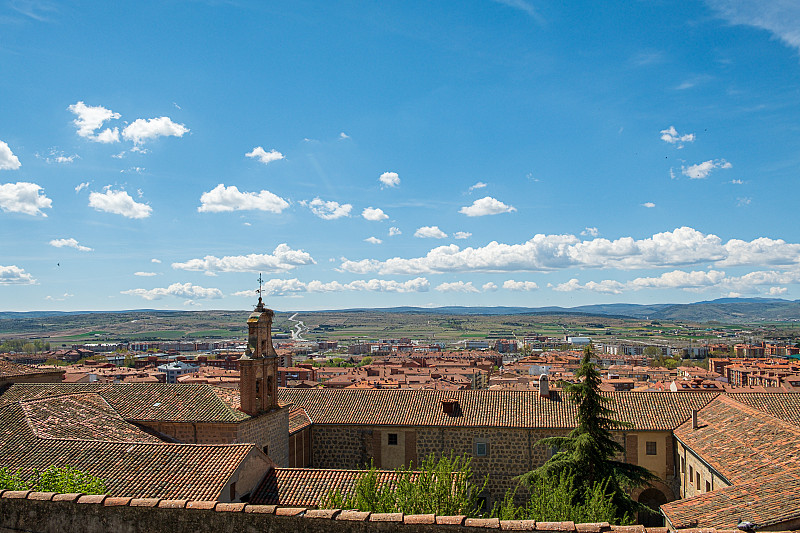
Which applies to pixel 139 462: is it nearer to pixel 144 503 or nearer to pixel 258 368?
pixel 258 368

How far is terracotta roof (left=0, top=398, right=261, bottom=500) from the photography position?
48.5 feet

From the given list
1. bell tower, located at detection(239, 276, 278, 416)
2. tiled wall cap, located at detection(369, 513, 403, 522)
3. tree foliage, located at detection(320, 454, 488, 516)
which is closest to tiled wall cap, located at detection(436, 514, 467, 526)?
tiled wall cap, located at detection(369, 513, 403, 522)

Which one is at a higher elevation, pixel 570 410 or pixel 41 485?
pixel 41 485

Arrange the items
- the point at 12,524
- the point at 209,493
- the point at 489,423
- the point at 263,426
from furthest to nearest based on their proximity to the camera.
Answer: the point at 489,423 → the point at 263,426 → the point at 209,493 → the point at 12,524

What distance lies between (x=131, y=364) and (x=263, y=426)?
103603mm

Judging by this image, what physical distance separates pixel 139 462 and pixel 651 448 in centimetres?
2083

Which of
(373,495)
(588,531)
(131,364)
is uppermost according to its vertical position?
(588,531)

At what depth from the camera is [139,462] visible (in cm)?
1595

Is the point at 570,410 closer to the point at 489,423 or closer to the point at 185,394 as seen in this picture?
the point at 489,423

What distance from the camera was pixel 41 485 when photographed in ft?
35.4

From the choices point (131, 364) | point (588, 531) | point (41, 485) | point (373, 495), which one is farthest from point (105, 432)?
point (131, 364)

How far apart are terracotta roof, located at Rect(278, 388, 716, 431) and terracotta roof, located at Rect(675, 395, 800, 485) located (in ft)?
5.82

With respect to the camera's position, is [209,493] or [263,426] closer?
[209,493]

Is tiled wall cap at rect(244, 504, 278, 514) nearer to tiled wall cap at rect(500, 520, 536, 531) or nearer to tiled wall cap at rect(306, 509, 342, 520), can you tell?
tiled wall cap at rect(306, 509, 342, 520)
